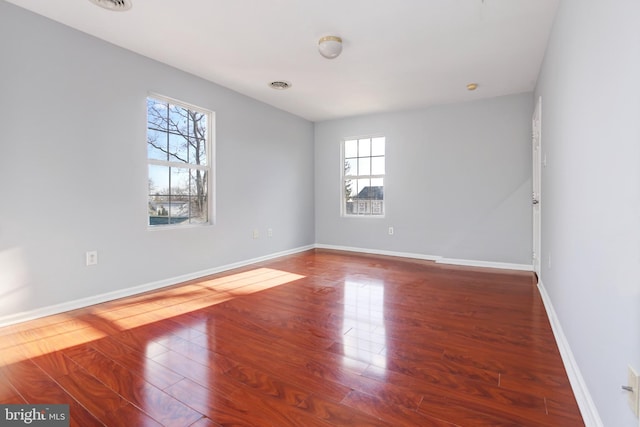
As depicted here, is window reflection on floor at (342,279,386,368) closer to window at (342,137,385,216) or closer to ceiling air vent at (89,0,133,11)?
window at (342,137,385,216)

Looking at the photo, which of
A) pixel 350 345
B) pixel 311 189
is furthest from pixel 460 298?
pixel 311 189

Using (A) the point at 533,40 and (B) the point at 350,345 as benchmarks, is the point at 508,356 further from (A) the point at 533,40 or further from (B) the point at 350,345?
(A) the point at 533,40

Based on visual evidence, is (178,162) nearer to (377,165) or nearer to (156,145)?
(156,145)

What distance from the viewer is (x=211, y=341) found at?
7.03 ft

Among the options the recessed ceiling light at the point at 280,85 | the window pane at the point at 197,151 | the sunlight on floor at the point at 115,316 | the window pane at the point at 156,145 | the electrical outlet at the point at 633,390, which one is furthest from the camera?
the recessed ceiling light at the point at 280,85

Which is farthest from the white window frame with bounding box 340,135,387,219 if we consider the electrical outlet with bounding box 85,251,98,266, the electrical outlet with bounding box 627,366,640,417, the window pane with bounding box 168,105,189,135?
the electrical outlet with bounding box 627,366,640,417

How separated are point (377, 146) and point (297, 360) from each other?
4267 millimetres

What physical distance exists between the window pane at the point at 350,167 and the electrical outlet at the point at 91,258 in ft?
13.1

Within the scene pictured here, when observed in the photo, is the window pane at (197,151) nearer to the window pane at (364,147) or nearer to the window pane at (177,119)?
the window pane at (177,119)

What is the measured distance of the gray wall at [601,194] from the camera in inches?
40.3

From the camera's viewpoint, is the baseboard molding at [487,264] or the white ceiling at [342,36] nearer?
the white ceiling at [342,36]

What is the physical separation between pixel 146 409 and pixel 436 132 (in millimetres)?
4771

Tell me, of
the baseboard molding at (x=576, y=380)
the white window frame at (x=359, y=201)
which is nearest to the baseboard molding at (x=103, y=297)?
the white window frame at (x=359, y=201)

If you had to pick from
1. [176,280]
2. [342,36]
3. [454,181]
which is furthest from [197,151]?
[454,181]
